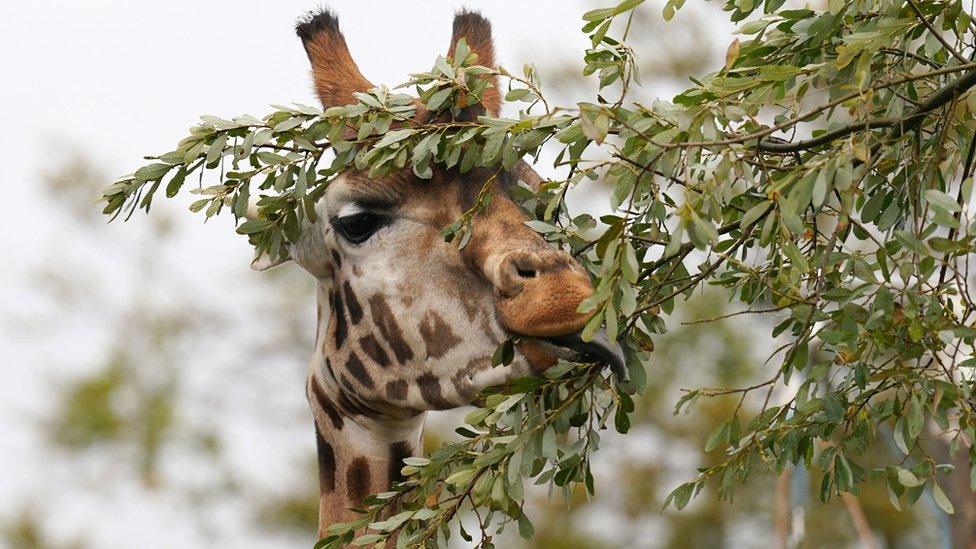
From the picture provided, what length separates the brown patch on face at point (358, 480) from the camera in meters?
4.32

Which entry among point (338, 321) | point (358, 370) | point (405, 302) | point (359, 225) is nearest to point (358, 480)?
point (358, 370)

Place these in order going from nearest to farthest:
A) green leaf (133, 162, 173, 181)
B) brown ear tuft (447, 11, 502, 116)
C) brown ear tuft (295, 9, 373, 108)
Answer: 1. green leaf (133, 162, 173, 181)
2. brown ear tuft (295, 9, 373, 108)
3. brown ear tuft (447, 11, 502, 116)

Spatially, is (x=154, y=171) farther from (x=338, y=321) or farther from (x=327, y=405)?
(x=327, y=405)

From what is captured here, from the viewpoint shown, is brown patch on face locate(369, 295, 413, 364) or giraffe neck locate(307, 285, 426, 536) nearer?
brown patch on face locate(369, 295, 413, 364)

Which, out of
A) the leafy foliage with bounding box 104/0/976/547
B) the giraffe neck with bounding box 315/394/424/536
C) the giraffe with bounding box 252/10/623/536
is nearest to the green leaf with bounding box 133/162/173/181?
the leafy foliage with bounding box 104/0/976/547

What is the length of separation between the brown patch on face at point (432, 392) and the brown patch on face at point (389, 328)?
0.08 m

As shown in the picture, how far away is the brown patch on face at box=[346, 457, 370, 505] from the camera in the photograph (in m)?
4.32

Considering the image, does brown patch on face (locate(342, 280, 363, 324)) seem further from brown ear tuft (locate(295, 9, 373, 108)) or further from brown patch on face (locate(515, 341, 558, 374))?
brown patch on face (locate(515, 341, 558, 374))

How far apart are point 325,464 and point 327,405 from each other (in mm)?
185

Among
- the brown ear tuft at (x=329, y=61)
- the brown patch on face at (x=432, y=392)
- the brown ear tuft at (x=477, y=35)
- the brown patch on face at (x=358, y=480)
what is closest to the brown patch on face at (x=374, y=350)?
the brown patch on face at (x=432, y=392)

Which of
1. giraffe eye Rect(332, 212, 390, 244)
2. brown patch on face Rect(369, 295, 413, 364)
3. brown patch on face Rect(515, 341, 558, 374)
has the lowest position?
brown patch on face Rect(515, 341, 558, 374)

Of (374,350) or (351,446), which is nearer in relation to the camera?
(374,350)

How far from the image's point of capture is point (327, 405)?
443 cm

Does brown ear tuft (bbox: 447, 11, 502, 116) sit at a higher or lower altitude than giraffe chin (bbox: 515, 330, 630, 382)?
higher
